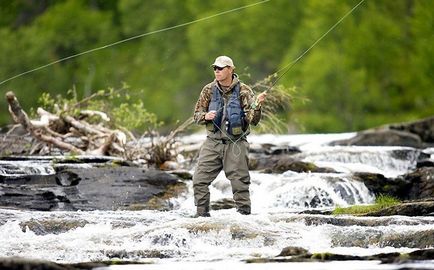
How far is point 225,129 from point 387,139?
1163 centimetres

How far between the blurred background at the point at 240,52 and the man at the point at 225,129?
28.2 metres

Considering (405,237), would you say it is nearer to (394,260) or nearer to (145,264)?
(394,260)

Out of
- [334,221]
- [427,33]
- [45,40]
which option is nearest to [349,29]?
[427,33]

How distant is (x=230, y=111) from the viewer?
36.5 ft

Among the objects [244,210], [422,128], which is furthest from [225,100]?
Result: [422,128]

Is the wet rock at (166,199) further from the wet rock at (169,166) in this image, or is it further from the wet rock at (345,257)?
the wet rock at (345,257)

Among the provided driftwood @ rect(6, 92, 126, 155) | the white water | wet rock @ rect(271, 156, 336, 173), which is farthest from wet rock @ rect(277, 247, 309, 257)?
driftwood @ rect(6, 92, 126, 155)

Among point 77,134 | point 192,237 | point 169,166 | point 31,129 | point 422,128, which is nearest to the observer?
point 192,237

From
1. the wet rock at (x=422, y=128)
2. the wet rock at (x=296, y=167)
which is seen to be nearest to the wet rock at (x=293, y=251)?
the wet rock at (x=296, y=167)

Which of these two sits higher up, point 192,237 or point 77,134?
point 77,134

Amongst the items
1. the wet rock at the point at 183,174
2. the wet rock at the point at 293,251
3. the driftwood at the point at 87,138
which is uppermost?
the driftwood at the point at 87,138

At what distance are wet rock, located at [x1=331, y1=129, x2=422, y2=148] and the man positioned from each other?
11.0 meters

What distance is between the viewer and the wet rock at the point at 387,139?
22.1 m

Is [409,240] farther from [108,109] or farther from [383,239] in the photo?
[108,109]
